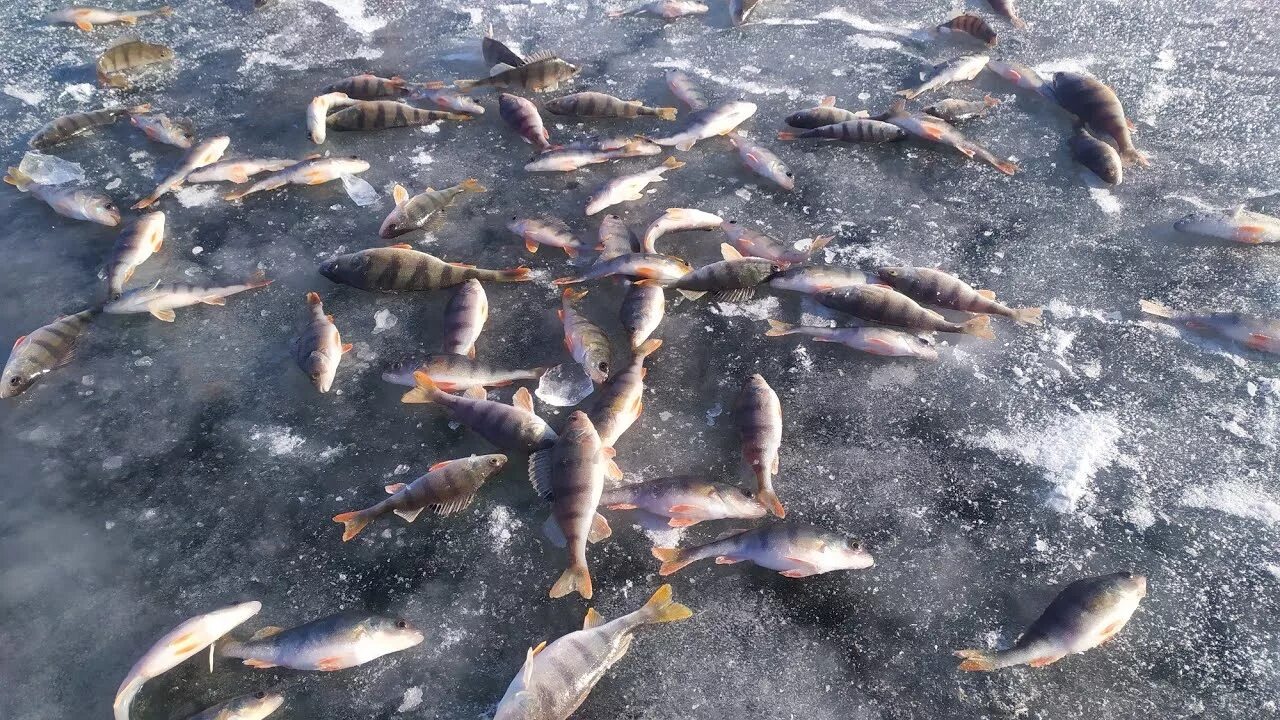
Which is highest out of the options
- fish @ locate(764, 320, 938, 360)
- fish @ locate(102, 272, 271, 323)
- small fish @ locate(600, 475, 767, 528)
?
fish @ locate(102, 272, 271, 323)

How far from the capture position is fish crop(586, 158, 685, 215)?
4828mm

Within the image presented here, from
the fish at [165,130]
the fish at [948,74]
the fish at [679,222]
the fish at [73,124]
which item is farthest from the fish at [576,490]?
the fish at [73,124]

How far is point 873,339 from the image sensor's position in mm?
3895

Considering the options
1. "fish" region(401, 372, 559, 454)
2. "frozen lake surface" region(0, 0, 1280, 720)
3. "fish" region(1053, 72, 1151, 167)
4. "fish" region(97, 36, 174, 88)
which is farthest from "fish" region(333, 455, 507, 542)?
"fish" region(97, 36, 174, 88)

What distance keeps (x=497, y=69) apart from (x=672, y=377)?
358 cm

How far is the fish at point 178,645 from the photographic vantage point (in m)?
2.72

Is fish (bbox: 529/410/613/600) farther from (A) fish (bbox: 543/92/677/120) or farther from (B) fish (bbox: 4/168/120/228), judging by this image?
(B) fish (bbox: 4/168/120/228)

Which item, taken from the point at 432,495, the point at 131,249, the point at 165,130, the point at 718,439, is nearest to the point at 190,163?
the point at 165,130

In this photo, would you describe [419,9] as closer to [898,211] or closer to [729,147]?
[729,147]

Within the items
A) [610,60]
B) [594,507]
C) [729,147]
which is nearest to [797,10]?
[610,60]

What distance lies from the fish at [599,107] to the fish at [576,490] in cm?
318

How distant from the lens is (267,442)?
3.64 meters

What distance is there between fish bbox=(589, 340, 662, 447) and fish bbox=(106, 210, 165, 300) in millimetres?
2963

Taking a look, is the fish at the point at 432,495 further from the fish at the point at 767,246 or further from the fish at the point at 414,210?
the fish at the point at 767,246
